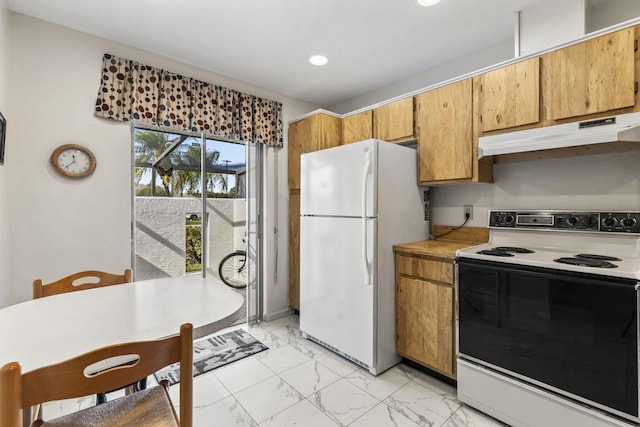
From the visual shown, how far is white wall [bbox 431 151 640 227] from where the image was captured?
181 cm

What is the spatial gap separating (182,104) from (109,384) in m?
2.40

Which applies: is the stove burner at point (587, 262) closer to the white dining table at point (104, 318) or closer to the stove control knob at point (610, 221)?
the stove control knob at point (610, 221)

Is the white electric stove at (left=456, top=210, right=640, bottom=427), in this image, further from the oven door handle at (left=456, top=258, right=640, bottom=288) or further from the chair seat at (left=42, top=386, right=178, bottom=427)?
the chair seat at (left=42, top=386, right=178, bottom=427)

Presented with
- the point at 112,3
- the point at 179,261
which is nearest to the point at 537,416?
the point at 179,261

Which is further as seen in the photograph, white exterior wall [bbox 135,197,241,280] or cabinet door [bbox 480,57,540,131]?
white exterior wall [bbox 135,197,241,280]

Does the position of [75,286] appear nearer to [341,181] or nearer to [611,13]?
[341,181]

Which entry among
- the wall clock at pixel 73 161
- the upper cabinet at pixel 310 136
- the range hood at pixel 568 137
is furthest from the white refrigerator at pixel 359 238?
the wall clock at pixel 73 161

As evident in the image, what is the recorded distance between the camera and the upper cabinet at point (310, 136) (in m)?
3.05

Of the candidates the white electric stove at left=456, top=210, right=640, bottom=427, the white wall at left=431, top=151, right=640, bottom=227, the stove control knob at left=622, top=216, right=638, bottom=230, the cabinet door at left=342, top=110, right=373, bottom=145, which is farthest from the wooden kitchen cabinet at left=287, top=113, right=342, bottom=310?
the stove control knob at left=622, top=216, right=638, bottom=230

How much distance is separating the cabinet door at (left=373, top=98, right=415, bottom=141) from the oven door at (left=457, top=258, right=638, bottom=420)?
Result: 3.99 ft

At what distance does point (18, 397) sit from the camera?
70 cm

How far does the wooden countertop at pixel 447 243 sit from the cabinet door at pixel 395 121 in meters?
0.89

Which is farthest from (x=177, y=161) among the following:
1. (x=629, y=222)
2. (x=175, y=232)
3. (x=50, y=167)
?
(x=629, y=222)

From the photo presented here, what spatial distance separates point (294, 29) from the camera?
2.18 m
